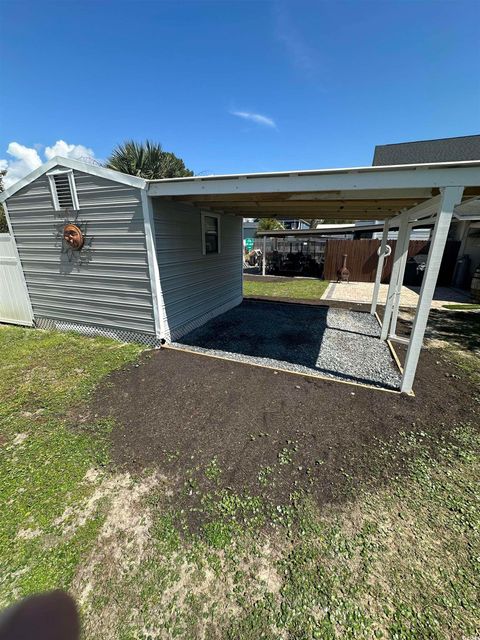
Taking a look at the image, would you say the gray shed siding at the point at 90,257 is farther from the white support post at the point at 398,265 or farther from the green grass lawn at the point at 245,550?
the white support post at the point at 398,265

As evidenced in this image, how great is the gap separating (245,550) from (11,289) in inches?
294

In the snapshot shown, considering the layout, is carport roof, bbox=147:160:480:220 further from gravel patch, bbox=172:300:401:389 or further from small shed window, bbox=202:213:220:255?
gravel patch, bbox=172:300:401:389

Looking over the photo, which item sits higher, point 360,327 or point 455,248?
point 455,248

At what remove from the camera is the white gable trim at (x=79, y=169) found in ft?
14.6

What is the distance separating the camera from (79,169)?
4727 millimetres

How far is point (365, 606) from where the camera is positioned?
1556 mm

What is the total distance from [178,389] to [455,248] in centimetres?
1446

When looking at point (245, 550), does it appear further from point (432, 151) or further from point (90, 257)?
point (432, 151)

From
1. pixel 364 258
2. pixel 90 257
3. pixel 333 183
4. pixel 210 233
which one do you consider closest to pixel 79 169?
pixel 90 257

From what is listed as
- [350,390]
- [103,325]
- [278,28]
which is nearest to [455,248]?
[278,28]

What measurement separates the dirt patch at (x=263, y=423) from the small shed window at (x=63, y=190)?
132 inches

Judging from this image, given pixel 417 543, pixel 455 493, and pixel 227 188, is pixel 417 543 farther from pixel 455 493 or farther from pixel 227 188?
pixel 227 188

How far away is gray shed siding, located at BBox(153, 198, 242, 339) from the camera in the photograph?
5051 millimetres

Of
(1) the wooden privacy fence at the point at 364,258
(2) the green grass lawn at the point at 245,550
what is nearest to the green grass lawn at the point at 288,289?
(1) the wooden privacy fence at the point at 364,258
